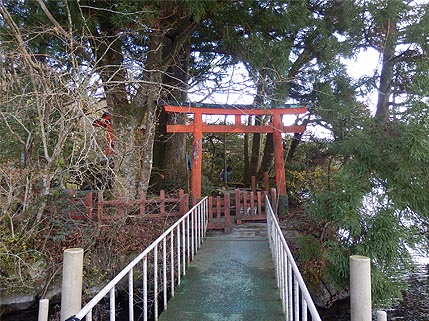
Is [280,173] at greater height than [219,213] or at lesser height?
greater

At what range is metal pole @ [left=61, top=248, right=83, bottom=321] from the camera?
1.95m

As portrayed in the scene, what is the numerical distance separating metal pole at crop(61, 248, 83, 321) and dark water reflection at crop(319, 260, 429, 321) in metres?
5.40

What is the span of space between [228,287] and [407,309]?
4489mm

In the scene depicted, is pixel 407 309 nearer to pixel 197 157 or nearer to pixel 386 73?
pixel 386 73

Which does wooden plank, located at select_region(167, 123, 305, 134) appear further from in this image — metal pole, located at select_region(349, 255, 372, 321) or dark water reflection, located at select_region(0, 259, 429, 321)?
metal pole, located at select_region(349, 255, 372, 321)

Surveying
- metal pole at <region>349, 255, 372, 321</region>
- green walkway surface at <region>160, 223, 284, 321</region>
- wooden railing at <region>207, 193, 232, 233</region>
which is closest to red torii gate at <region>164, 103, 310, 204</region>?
wooden railing at <region>207, 193, 232, 233</region>

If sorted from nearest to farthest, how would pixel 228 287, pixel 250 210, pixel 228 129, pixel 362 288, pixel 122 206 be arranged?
1. pixel 362 288
2. pixel 228 287
3. pixel 122 206
4. pixel 250 210
5. pixel 228 129

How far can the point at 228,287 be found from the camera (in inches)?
161

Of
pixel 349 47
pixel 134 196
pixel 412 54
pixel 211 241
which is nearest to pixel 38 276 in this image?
pixel 134 196

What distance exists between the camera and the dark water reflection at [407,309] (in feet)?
20.3

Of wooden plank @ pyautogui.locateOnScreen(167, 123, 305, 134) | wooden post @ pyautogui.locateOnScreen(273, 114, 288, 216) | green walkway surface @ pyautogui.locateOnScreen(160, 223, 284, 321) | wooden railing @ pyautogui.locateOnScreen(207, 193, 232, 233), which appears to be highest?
wooden plank @ pyautogui.locateOnScreen(167, 123, 305, 134)

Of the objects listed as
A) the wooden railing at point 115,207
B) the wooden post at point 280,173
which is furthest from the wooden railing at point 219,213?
the wooden post at point 280,173

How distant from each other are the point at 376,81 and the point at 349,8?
1.51 metres

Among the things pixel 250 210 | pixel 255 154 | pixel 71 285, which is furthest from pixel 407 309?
pixel 255 154
